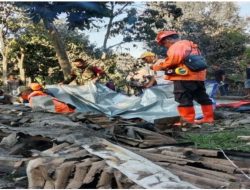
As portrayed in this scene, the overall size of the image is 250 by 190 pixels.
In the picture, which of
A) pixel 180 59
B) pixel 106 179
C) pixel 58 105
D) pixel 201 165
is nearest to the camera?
pixel 106 179

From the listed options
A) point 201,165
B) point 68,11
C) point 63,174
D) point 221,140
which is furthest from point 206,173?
point 68,11

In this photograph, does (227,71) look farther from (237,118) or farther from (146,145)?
(146,145)

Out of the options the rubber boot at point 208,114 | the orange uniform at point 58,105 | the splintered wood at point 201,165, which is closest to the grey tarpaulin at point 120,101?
the orange uniform at point 58,105

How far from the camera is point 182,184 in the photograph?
3250 millimetres

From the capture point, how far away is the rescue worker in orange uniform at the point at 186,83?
7738 mm

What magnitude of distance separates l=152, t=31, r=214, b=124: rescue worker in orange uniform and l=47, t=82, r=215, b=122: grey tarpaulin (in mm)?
858

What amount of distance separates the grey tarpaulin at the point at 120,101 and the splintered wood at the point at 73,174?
463cm

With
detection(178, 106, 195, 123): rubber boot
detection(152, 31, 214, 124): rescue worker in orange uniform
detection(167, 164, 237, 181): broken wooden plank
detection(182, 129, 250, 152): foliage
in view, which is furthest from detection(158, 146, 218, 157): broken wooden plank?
detection(178, 106, 195, 123): rubber boot

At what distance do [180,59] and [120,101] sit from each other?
3.24 metres

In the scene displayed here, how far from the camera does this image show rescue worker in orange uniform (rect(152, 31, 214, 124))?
7738mm

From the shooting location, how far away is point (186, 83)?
25.8 ft

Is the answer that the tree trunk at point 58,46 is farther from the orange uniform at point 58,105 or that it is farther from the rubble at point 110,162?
the rubble at point 110,162

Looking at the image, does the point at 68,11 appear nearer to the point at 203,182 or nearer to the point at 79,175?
the point at 79,175

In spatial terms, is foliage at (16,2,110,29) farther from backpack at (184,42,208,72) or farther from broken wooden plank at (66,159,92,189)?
broken wooden plank at (66,159,92,189)
